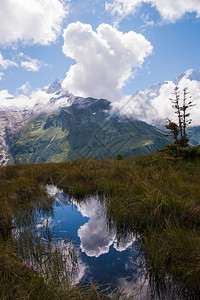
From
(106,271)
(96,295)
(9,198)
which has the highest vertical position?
(9,198)

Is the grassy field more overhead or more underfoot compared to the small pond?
more overhead

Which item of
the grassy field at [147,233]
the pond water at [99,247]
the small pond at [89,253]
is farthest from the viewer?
the pond water at [99,247]

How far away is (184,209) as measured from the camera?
355 centimetres

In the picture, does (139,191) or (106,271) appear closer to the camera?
(106,271)

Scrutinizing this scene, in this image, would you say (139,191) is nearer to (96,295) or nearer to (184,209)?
(184,209)

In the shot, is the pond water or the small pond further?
the pond water

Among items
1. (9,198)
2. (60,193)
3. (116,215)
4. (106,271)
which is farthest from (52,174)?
(106,271)

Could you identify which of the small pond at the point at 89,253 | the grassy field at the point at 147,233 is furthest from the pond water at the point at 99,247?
the grassy field at the point at 147,233

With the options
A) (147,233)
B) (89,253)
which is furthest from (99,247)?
(147,233)

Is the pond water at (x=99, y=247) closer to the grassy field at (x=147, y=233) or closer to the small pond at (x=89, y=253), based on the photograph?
the small pond at (x=89, y=253)

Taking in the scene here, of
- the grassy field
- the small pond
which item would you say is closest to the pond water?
the small pond

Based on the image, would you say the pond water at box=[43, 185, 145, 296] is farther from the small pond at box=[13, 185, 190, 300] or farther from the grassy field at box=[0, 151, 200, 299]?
the grassy field at box=[0, 151, 200, 299]

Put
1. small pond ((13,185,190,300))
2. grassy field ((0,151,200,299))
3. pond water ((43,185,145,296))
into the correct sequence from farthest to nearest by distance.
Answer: pond water ((43,185,145,296)) < small pond ((13,185,190,300)) < grassy field ((0,151,200,299))

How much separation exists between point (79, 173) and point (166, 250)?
673cm
